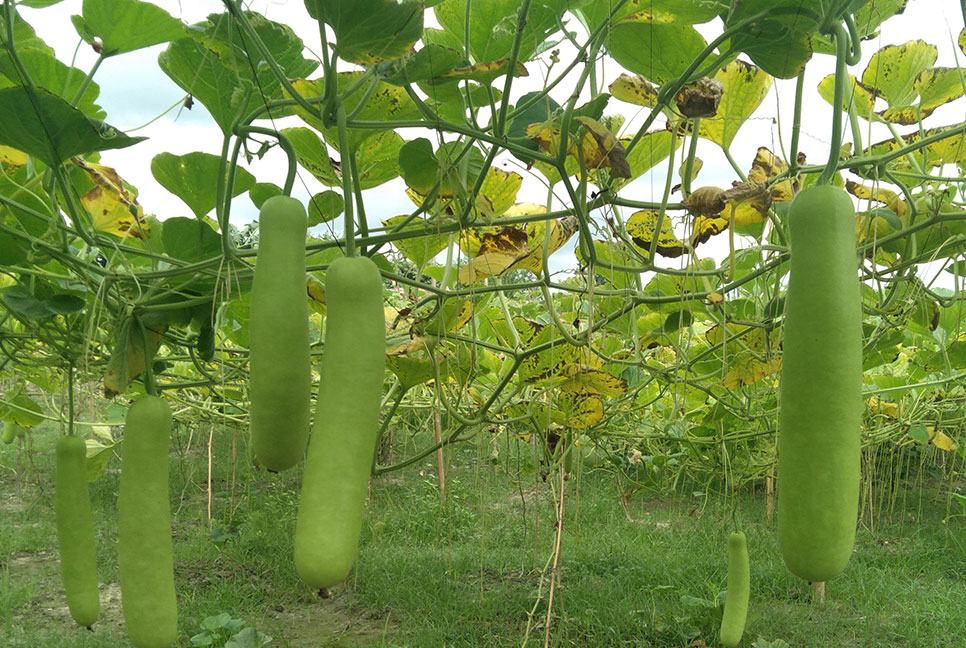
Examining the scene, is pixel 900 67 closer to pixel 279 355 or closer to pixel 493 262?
pixel 493 262

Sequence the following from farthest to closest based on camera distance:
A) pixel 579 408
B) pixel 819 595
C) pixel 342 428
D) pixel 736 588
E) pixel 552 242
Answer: pixel 819 595 < pixel 579 408 < pixel 736 588 < pixel 552 242 < pixel 342 428

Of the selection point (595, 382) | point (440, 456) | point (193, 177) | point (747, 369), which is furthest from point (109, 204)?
point (440, 456)

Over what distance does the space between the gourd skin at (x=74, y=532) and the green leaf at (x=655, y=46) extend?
2.64 ft

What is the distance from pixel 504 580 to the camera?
316 cm

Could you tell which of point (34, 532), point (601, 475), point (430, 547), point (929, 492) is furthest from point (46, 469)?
point (929, 492)

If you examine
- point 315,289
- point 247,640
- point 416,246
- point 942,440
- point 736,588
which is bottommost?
point 247,640

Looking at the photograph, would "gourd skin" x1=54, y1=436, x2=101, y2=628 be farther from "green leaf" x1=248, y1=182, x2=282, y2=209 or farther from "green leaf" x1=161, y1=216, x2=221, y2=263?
"green leaf" x1=248, y1=182, x2=282, y2=209

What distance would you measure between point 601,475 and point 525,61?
16.0 feet

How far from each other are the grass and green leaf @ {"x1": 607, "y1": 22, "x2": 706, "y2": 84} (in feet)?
4.43

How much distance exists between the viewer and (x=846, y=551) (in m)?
0.52

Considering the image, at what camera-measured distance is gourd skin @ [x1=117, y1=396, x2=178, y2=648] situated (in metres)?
0.73

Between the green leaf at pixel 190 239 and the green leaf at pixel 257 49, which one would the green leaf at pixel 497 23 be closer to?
the green leaf at pixel 257 49

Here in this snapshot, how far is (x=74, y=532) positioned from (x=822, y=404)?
2.78 feet

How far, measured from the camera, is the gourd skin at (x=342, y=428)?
49 centimetres
